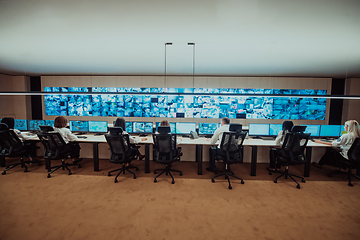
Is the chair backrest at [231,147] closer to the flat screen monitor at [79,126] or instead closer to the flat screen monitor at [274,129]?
the flat screen monitor at [274,129]

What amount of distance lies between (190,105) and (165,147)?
2.40 meters

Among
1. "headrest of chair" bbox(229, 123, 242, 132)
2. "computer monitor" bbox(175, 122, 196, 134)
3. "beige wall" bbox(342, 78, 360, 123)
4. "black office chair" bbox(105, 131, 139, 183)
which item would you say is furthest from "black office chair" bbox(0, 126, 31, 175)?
"beige wall" bbox(342, 78, 360, 123)

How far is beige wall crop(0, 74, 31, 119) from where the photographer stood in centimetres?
515

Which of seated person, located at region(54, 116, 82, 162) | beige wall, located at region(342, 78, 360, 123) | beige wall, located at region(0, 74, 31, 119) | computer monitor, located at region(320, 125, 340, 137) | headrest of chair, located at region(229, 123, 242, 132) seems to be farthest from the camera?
beige wall, located at region(0, 74, 31, 119)

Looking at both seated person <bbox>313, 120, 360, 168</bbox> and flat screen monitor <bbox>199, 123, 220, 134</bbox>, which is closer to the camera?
seated person <bbox>313, 120, 360, 168</bbox>

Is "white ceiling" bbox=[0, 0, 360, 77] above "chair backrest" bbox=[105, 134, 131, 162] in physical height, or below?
above

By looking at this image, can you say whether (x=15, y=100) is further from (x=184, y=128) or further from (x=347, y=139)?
(x=347, y=139)

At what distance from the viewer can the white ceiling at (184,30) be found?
159 centimetres

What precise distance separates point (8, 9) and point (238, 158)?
13.2 ft

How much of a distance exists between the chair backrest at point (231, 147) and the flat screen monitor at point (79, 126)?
12.1 ft

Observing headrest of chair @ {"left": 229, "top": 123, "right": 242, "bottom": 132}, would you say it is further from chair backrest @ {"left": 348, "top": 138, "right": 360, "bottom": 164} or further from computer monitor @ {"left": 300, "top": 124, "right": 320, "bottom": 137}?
computer monitor @ {"left": 300, "top": 124, "right": 320, "bottom": 137}

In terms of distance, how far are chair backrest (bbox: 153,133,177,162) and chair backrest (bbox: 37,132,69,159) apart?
6.92 feet

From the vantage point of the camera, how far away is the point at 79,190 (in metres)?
2.80

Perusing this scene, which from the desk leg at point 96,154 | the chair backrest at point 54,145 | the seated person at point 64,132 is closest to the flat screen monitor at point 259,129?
the desk leg at point 96,154
